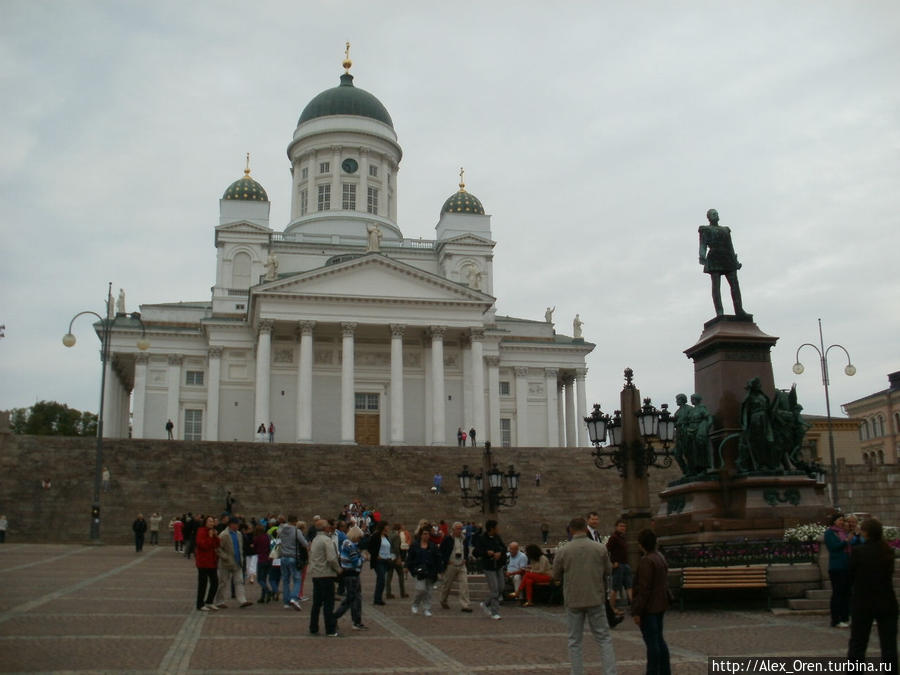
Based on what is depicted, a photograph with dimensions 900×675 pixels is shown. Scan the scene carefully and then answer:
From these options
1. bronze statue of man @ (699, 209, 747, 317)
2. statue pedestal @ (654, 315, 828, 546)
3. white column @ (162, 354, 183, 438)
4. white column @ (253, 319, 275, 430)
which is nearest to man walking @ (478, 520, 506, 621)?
statue pedestal @ (654, 315, 828, 546)

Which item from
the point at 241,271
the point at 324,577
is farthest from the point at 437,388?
the point at 324,577

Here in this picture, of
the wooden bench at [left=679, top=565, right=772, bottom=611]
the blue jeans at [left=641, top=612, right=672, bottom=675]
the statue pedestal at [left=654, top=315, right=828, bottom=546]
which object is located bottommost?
the blue jeans at [left=641, top=612, right=672, bottom=675]

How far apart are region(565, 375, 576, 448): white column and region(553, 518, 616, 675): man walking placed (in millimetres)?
57179

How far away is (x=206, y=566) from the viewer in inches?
655

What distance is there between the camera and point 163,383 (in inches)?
2394

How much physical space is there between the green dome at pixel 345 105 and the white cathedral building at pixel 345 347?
5.30 m

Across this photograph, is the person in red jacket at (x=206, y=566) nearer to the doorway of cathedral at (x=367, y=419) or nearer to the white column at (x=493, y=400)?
the doorway of cathedral at (x=367, y=419)

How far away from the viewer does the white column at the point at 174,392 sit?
5975 cm

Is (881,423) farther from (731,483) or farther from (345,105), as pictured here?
(731,483)

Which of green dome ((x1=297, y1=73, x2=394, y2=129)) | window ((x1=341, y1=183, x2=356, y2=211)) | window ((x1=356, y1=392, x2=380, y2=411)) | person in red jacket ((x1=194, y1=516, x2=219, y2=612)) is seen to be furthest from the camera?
green dome ((x1=297, y1=73, x2=394, y2=129))

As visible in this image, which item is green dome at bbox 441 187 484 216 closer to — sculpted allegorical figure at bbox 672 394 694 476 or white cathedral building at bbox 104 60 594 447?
white cathedral building at bbox 104 60 594 447

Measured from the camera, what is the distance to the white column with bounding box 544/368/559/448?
6412 centimetres

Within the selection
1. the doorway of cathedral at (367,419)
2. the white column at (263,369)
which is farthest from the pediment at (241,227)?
the doorway of cathedral at (367,419)

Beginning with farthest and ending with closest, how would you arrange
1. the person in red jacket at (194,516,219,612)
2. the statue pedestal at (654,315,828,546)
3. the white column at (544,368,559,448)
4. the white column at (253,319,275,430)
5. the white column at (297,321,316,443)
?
1. the white column at (544,368,559,448)
2. the white column at (253,319,275,430)
3. the white column at (297,321,316,443)
4. the person in red jacket at (194,516,219,612)
5. the statue pedestal at (654,315,828,546)
